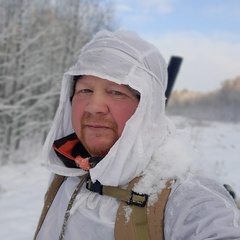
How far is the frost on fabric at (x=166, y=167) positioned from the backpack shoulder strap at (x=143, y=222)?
0.08 ft

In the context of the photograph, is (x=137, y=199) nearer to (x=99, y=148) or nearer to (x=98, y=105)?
(x=99, y=148)

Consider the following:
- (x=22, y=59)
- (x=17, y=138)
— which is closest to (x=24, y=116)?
(x=17, y=138)

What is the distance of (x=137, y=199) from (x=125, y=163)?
0.16 metres

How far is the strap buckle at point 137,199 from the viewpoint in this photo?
3.86 feet

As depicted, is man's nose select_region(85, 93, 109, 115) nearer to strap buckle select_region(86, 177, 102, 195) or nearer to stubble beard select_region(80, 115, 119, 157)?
stubble beard select_region(80, 115, 119, 157)

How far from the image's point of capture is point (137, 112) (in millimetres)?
1326

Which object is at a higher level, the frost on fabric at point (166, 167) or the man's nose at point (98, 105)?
the man's nose at point (98, 105)

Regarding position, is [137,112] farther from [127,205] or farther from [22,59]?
[22,59]

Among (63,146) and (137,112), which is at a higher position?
(137,112)

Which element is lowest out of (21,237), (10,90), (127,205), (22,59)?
(10,90)

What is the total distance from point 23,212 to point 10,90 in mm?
9330

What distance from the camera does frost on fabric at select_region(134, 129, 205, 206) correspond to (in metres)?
1.21

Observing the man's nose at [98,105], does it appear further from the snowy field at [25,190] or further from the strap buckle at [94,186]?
the snowy field at [25,190]

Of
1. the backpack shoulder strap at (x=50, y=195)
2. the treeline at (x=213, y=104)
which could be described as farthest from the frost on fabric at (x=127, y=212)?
the treeline at (x=213, y=104)
